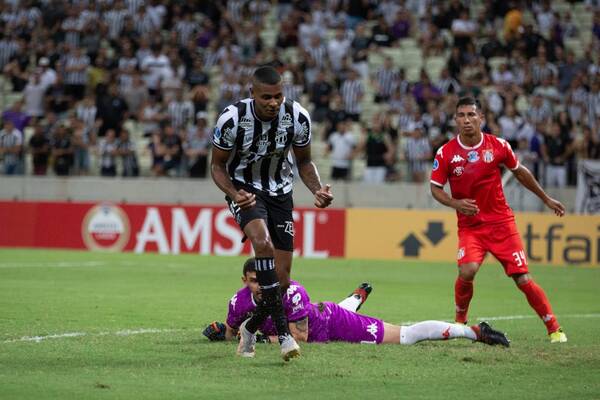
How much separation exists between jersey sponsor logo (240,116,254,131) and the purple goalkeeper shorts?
6.21 feet

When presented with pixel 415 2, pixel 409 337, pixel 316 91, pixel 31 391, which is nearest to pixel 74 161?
pixel 316 91

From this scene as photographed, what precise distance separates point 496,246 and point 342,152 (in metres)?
15.0

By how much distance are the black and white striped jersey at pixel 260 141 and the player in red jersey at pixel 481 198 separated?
1906 millimetres

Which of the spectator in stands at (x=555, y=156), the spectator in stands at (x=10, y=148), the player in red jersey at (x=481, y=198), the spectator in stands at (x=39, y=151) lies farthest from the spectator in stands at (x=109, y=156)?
the player in red jersey at (x=481, y=198)

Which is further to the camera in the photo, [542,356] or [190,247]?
[190,247]

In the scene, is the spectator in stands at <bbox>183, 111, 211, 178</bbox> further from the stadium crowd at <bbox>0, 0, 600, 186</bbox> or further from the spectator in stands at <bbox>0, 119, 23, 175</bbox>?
the spectator in stands at <bbox>0, 119, 23, 175</bbox>

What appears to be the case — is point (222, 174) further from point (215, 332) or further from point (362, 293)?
point (362, 293)

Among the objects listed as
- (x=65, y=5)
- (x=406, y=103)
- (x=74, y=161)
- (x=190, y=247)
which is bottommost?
(x=190, y=247)

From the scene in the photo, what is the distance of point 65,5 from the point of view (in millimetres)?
33906

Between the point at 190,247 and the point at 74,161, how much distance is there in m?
3.97

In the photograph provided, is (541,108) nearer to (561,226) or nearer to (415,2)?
(561,226)

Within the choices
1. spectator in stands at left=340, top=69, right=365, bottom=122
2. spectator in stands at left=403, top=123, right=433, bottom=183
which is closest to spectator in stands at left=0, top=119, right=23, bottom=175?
spectator in stands at left=340, top=69, right=365, bottom=122

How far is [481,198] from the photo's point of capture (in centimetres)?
1152

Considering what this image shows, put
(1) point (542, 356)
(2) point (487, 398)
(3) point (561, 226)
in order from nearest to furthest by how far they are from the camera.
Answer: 1. (2) point (487, 398)
2. (1) point (542, 356)
3. (3) point (561, 226)
